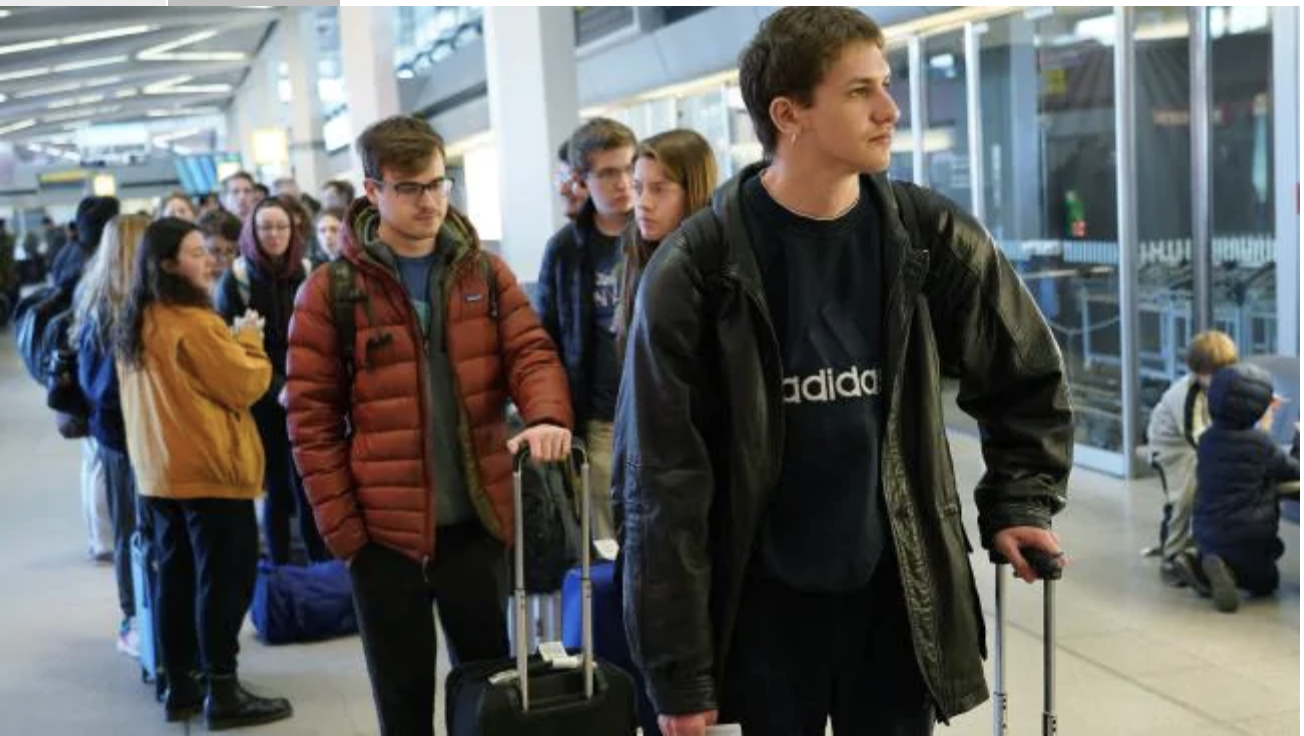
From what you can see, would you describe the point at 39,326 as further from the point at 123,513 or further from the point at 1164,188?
the point at 1164,188

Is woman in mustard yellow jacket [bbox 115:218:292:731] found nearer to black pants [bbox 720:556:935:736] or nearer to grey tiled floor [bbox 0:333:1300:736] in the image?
grey tiled floor [bbox 0:333:1300:736]

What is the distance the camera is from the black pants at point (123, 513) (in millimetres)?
6004

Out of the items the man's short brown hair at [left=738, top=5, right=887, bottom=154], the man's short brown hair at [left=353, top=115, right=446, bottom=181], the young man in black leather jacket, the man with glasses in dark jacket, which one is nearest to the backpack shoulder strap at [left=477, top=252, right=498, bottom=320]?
the man's short brown hair at [left=353, top=115, right=446, bottom=181]

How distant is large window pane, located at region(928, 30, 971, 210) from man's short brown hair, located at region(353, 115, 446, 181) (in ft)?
26.5

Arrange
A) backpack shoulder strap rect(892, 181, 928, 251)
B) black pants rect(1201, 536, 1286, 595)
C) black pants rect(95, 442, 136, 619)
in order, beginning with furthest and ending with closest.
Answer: black pants rect(1201, 536, 1286, 595)
black pants rect(95, 442, 136, 619)
backpack shoulder strap rect(892, 181, 928, 251)

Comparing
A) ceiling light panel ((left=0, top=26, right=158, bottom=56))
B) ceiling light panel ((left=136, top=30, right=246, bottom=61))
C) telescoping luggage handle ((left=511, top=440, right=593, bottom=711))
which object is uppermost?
ceiling light panel ((left=136, top=30, right=246, bottom=61))

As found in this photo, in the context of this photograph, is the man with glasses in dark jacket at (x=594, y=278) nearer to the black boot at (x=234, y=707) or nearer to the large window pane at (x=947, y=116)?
the black boot at (x=234, y=707)

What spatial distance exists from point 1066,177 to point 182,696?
6.61 metres

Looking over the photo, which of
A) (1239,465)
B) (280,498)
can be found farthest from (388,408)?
(1239,465)

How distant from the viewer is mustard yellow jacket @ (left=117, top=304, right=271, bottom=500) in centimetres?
482

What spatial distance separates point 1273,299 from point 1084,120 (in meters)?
1.75

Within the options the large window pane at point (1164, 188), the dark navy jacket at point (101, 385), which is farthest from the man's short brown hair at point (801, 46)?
the large window pane at point (1164, 188)

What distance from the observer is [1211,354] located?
637 centimetres

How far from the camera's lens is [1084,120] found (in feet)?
30.6
